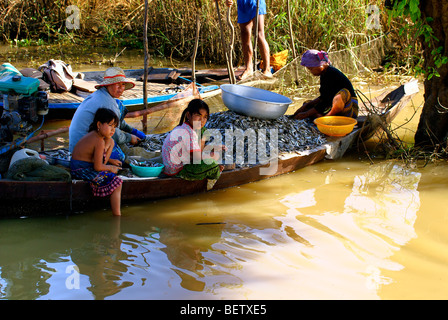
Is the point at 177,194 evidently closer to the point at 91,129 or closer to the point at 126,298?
the point at 91,129

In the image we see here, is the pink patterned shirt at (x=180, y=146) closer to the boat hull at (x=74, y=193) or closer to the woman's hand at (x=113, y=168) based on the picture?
the boat hull at (x=74, y=193)

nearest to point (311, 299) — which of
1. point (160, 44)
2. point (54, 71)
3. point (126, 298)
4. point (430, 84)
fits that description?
point (126, 298)

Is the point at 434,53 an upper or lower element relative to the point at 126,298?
upper

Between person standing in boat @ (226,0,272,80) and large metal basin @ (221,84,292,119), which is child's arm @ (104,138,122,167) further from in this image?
person standing in boat @ (226,0,272,80)

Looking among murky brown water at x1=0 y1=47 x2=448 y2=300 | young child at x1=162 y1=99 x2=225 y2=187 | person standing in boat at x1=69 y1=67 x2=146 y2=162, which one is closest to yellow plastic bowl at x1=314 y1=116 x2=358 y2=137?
murky brown water at x1=0 y1=47 x2=448 y2=300

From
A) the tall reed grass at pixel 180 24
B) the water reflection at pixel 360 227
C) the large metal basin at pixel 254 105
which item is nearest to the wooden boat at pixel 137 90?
the large metal basin at pixel 254 105

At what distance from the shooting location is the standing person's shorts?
7.30 m

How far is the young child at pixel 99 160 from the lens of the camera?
12.7ft

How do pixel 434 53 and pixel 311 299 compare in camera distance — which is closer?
pixel 311 299

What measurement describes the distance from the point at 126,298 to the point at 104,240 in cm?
83

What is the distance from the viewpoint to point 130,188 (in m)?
4.09

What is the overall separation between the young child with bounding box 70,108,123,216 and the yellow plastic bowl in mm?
2361

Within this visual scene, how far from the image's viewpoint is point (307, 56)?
17.7ft

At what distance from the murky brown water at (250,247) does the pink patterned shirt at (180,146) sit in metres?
0.38
